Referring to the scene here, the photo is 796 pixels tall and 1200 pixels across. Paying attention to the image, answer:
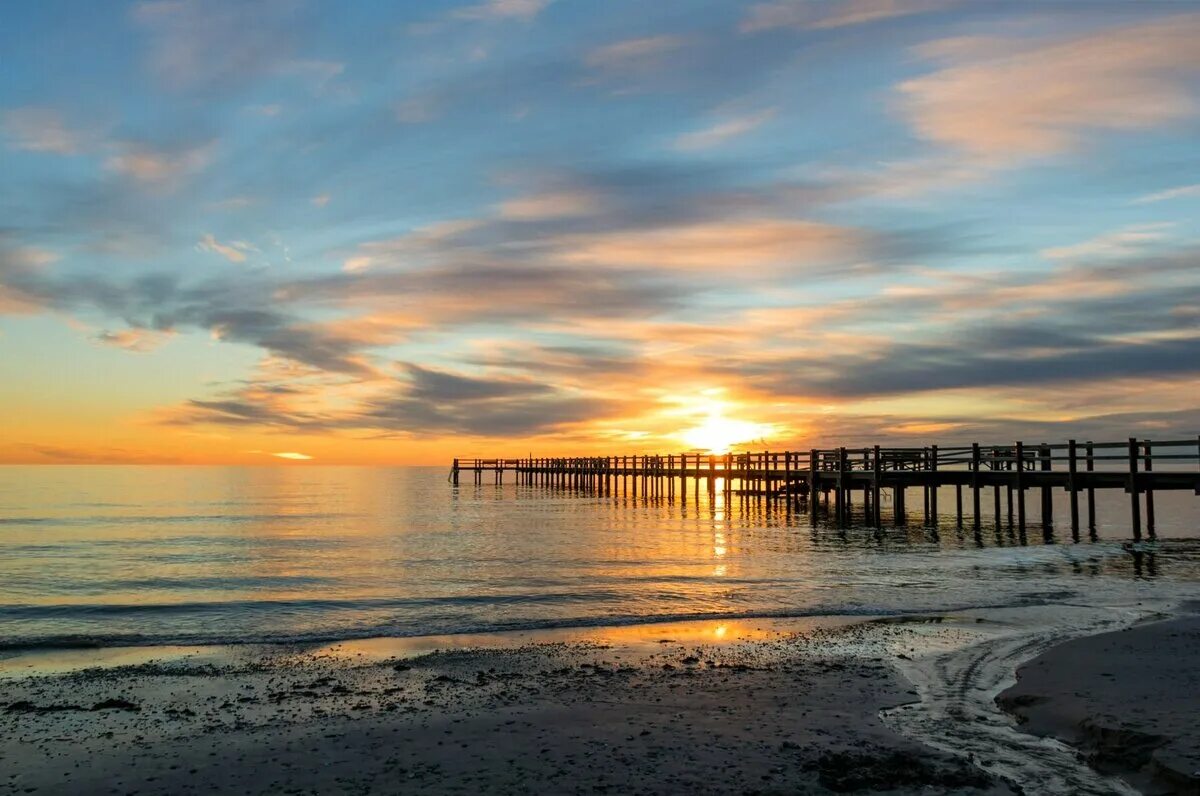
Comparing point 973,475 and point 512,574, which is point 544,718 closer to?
point 512,574

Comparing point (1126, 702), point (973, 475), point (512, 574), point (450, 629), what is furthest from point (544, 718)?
point (973, 475)

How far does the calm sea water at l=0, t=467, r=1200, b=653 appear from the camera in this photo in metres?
14.8

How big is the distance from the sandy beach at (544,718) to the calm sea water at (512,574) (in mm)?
2689

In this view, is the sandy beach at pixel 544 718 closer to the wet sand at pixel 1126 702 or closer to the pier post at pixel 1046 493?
the wet sand at pixel 1126 702

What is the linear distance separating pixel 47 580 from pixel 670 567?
1504 centimetres

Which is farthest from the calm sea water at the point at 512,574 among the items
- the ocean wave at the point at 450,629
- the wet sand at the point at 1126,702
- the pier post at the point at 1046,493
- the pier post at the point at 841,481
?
the wet sand at the point at 1126,702

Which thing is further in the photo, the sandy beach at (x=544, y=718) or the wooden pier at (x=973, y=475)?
the wooden pier at (x=973, y=475)

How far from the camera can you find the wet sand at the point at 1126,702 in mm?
6062

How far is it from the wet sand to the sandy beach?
14 cm

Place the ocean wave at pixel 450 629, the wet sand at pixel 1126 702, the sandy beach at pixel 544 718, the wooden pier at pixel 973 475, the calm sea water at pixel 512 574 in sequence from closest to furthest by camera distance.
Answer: the wet sand at pixel 1126 702 → the sandy beach at pixel 544 718 → the ocean wave at pixel 450 629 → the calm sea water at pixel 512 574 → the wooden pier at pixel 973 475

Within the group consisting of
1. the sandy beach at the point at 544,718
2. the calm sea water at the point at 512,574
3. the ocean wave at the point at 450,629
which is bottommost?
the calm sea water at the point at 512,574

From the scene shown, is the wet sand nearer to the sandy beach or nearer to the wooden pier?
the sandy beach

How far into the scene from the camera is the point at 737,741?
7.03 metres

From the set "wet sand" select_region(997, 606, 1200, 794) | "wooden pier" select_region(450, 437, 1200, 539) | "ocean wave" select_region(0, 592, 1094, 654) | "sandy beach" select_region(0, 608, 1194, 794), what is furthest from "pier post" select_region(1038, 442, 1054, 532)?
"wet sand" select_region(997, 606, 1200, 794)
